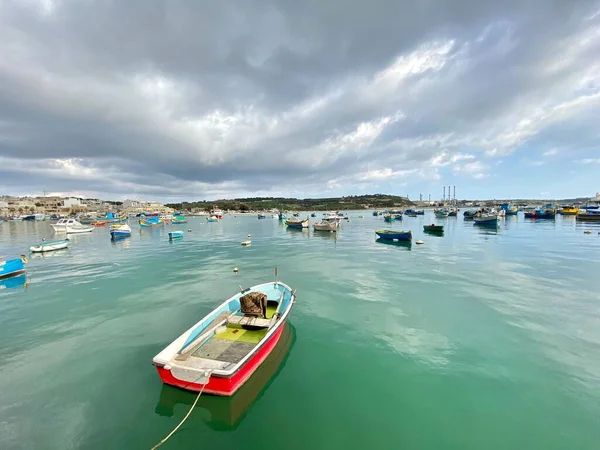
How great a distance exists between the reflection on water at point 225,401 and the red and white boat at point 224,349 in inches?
10.9

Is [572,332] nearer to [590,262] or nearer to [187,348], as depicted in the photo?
[187,348]

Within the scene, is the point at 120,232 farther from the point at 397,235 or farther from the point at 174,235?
the point at 397,235

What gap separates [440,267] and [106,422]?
28540 millimetres

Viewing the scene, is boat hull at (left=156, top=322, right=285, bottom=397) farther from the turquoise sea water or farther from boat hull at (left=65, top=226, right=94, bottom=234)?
boat hull at (left=65, top=226, right=94, bottom=234)

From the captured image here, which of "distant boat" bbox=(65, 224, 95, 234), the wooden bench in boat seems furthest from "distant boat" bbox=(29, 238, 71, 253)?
the wooden bench in boat

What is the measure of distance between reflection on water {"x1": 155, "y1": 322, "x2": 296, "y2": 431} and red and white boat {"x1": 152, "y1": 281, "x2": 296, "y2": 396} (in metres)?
0.28

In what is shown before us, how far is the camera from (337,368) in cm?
1097

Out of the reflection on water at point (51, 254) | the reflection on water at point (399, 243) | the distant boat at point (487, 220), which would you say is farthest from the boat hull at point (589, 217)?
the reflection on water at point (51, 254)

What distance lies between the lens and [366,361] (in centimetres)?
1141

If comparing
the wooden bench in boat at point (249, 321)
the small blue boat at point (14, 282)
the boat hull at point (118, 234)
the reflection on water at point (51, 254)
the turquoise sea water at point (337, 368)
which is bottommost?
the turquoise sea water at point (337, 368)

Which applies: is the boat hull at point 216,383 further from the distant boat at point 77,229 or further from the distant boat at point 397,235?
the distant boat at point 77,229

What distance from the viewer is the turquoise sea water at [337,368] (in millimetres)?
7844

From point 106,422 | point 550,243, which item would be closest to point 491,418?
point 106,422

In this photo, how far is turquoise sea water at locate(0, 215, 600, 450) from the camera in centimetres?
784
